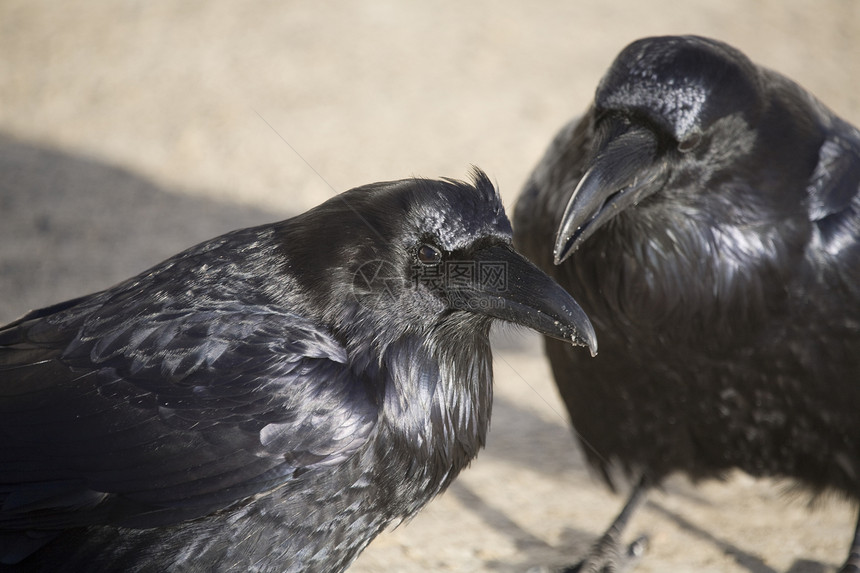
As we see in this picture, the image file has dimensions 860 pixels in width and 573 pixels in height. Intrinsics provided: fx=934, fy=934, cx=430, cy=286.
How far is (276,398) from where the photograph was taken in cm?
261

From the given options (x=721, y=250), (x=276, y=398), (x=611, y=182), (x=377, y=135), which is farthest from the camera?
(x=377, y=135)

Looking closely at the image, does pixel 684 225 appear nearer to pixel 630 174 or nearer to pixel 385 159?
pixel 630 174

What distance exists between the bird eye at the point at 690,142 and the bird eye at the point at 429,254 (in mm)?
1055

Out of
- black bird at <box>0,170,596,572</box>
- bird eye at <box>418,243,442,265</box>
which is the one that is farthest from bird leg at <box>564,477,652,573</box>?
bird eye at <box>418,243,442,265</box>

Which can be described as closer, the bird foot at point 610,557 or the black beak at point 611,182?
the black beak at point 611,182

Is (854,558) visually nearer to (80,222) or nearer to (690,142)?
(690,142)

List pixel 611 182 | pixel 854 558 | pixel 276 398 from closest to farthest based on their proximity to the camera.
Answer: pixel 276 398
pixel 611 182
pixel 854 558

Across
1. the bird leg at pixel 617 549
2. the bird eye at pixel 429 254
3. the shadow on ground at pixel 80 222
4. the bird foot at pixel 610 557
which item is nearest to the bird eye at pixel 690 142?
the bird eye at pixel 429 254

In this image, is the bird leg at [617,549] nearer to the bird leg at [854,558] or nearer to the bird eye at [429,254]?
the bird leg at [854,558]

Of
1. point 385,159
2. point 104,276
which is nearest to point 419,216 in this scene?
point 104,276

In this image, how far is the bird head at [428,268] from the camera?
8.69ft

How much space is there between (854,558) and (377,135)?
4799 millimetres

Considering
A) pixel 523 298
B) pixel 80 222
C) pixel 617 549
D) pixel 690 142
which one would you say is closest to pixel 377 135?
pixel 80 222

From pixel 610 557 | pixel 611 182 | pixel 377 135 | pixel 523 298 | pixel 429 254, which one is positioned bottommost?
pixel 610 557
